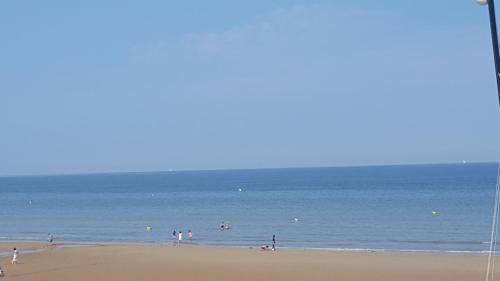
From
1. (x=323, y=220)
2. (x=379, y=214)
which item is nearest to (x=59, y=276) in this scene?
(x=323, y=220)

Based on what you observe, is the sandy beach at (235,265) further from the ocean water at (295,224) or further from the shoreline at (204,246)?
the ocean water at (295,224)

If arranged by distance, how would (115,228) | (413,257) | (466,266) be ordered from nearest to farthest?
1. (466,266)
2. (413,257)
3. (115,228)

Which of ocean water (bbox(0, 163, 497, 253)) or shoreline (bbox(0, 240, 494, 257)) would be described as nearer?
shoreline (bbox(0, 240, 494, 257))

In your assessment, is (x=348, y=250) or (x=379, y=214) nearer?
(x=348, y=250)

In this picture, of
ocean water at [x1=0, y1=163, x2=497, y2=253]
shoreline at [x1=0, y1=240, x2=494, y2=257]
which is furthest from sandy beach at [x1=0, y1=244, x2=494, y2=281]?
ocean water at [x1=0, y1=163, x2=497, y2=253]

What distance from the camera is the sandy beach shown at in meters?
28.6

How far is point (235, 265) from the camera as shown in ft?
108

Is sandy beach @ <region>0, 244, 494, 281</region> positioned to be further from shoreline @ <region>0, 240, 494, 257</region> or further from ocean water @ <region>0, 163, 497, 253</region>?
ocean water @ <region>0, 163, 497, 253</region>

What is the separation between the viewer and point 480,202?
76.4 metres

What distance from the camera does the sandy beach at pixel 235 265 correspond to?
28.6 meters

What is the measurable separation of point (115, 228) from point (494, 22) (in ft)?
178

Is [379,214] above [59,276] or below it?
above

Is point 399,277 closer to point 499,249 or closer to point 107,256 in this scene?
point 499,249

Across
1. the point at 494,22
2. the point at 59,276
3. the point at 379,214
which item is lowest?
the point at 59,276
